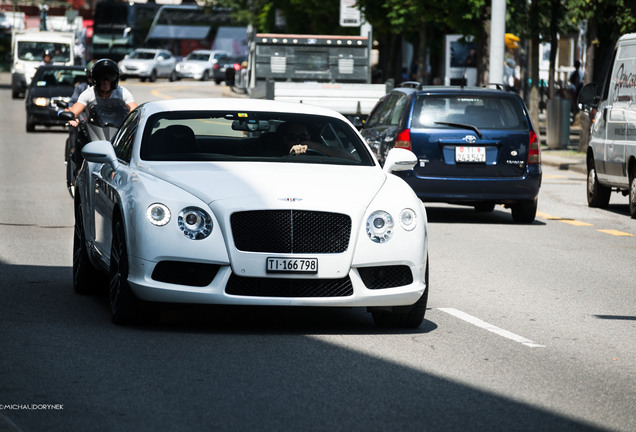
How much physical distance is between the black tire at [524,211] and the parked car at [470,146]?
0.04ft

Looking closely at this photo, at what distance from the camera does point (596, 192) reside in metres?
19.3

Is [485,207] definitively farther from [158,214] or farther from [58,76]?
[58,76]

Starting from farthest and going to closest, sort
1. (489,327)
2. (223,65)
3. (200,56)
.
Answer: (200,56) → (223,65) → (489,327)

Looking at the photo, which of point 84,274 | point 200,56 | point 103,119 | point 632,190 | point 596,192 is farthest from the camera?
point 200,56

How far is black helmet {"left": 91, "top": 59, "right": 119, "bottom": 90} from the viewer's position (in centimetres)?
1461

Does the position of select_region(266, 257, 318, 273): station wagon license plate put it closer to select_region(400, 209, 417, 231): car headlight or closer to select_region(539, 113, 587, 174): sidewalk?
select_region(400, 209, 417, 231): car headlight

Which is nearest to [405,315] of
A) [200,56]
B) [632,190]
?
[632,190]

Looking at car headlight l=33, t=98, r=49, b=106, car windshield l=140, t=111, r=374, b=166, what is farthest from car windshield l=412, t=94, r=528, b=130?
car headlight l=33, t=98, r=49, b=106

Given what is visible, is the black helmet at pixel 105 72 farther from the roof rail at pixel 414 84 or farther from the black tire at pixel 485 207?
the black tire at pixel 485 207

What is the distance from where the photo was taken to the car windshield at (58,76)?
3609 cm

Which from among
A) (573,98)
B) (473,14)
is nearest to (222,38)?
(573,98)

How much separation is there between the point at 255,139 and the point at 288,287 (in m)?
1.72

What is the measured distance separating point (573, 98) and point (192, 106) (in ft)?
124

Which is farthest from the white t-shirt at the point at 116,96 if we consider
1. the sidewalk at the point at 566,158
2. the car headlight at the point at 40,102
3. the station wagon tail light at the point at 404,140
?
the car headlight at the point at 40,102
